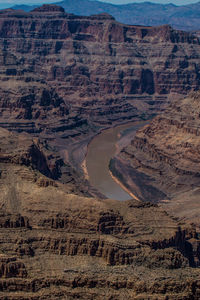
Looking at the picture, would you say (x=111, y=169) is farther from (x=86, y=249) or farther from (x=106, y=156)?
(x=86, y=249)

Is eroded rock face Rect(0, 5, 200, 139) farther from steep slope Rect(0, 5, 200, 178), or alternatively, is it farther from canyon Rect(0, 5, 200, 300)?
canyon Rect(0, 5, 200, 300)

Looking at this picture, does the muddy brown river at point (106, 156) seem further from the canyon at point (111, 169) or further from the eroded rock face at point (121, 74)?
the eroded rock face at point (121, 74)

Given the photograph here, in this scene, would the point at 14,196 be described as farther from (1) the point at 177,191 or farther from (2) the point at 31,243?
(1) the point at 177,191

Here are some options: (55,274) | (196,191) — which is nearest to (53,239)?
(55,274)

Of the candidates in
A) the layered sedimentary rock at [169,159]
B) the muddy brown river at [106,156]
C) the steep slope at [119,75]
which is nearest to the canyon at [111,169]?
the layered sedimentary rock at [169,159]

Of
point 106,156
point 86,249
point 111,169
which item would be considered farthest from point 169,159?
point 86,249

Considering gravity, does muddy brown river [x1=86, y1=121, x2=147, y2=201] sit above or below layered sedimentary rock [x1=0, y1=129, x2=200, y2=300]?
below

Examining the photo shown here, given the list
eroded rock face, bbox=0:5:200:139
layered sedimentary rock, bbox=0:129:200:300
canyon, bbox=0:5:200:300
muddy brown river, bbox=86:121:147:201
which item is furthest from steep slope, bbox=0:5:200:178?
layered sedimentary rock, bbox=0:129:200:300
